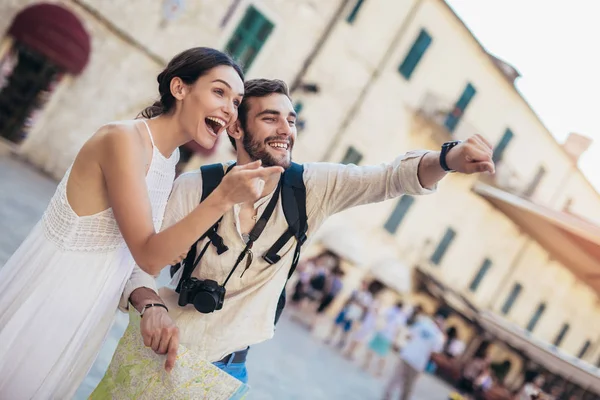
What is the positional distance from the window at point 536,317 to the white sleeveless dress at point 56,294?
85.9 ft

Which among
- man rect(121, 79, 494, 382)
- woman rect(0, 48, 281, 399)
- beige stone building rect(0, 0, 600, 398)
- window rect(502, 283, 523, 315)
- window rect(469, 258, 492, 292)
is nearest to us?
woman rect(0, 48, 281, 399)

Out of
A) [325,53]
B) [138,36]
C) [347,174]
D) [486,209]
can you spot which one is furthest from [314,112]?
[347,174]

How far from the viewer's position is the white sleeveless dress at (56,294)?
69.2 inches

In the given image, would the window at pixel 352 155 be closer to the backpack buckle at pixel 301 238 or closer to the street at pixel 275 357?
the street at pixel 275 357

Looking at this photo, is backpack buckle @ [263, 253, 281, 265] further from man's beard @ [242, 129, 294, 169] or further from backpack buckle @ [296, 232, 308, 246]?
man's beard @ [242, 129, 294, 169]

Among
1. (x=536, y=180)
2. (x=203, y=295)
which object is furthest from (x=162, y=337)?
(x=536, y=180)

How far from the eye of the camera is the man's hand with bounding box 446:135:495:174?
5.87 feet

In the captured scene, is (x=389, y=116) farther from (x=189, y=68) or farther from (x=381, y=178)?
(x=189, y=68)

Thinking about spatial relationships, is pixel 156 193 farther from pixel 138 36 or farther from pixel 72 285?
pixel 138 36

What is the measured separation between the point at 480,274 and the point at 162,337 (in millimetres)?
22216

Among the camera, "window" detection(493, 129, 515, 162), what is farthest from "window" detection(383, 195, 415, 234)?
the camera

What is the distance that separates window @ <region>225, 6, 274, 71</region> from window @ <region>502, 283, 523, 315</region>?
15.7 m

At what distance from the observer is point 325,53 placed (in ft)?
52.8

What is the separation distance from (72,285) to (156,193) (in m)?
0.41
